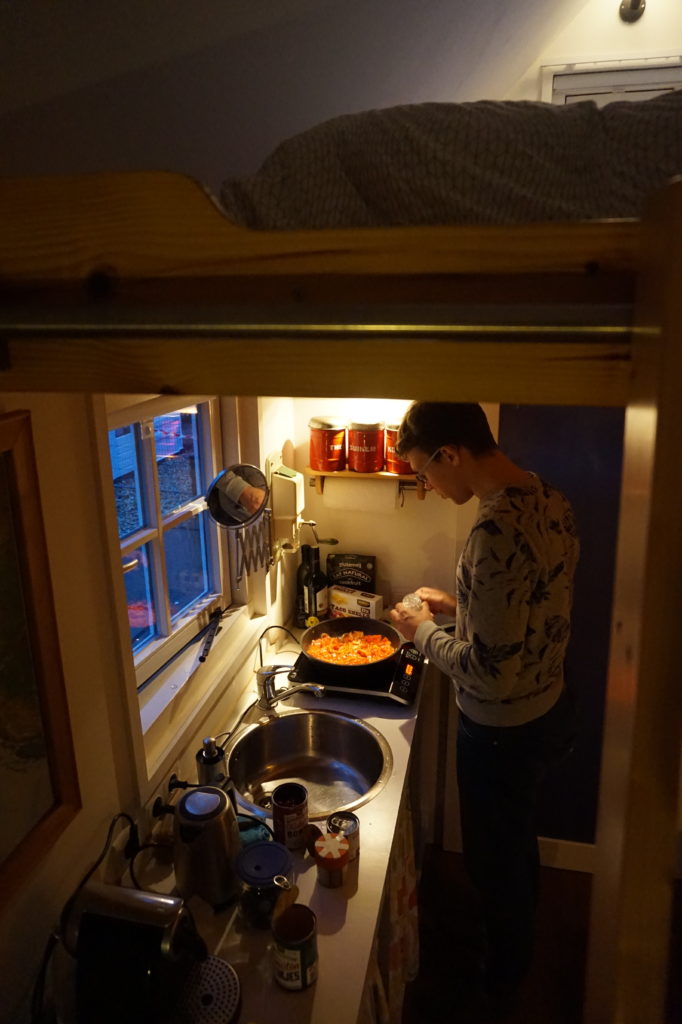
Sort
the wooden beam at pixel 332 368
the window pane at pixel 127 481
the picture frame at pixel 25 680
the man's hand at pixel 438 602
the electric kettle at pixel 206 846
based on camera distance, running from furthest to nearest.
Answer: the man's hand at pixel 438 602
the window pane at pixel 127 481
the electric kettle at pixel 206 846
the picture frame at pixel 25 680
the wooden beam at pixel 332 368

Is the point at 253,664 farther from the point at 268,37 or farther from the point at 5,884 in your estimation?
the point at 268,37

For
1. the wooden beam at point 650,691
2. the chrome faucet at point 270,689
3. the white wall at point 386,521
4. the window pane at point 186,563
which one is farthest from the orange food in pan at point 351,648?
the wooden beam at point 650,691

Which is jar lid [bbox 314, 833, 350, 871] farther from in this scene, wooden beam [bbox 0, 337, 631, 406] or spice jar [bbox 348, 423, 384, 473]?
spice jar [bbox 348, 423, 384, 473]

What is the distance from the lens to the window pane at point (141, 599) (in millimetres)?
1685

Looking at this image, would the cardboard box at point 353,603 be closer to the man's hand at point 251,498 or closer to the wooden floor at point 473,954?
the man's hand at point 251,498

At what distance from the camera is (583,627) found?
2211mm

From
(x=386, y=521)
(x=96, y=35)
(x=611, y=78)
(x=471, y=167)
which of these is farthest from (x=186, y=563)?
(x=611, y=78)

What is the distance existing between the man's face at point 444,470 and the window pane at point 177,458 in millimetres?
626

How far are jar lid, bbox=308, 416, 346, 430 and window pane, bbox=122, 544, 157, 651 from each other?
790mm

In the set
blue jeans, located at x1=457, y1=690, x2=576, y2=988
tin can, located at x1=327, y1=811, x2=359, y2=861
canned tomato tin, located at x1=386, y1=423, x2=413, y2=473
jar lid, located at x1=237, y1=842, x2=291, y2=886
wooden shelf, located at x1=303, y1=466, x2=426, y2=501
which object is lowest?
blue jeans, located at x1=457, y1=690, x2=576, y2=988

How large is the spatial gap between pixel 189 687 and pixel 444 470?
2.69 ft

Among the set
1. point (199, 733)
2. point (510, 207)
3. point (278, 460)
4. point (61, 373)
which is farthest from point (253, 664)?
point (510, 207)

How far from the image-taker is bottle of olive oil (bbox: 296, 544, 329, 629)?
2.38m

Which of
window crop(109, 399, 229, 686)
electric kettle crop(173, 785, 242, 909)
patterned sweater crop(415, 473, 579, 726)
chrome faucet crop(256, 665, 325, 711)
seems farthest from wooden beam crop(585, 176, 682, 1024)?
chrome faucet crop(256, 665, 325, 711)
